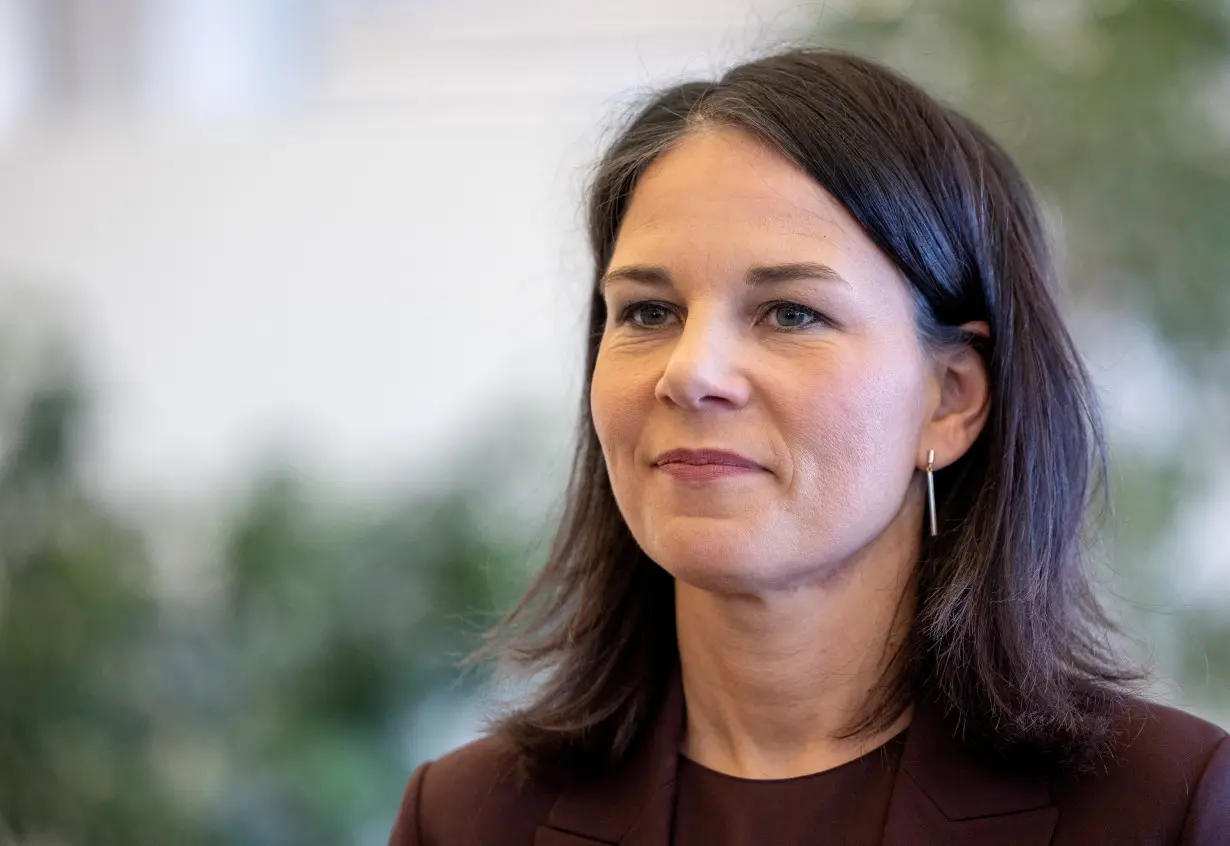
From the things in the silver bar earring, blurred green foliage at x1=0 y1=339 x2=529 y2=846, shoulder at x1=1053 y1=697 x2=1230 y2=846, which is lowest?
blurred green foliage at x1=0 y1=339 x2=529 y2=846

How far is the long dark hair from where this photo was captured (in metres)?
1.48

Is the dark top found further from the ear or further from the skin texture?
the ear

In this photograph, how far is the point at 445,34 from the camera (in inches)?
133

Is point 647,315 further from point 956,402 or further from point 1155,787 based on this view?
point 1155,787

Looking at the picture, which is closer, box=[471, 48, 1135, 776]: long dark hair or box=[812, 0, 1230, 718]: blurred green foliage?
box=[471, 48, 1135, 776]: long dark hair

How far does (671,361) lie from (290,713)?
1.56 metres

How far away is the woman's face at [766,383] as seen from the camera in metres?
1.42

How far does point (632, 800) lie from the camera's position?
1600mm

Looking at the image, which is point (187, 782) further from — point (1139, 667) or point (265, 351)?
point (1139, 667)

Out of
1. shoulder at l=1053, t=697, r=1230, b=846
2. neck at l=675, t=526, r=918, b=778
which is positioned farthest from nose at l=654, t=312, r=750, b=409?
shoulder at l=1053, t=697, r=1230, b=846

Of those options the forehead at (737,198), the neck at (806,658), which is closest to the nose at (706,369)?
the forehead at (737,198)

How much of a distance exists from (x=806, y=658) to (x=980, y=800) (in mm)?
230

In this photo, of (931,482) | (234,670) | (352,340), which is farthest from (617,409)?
(352,340)

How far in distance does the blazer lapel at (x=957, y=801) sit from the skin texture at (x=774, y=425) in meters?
0.07
